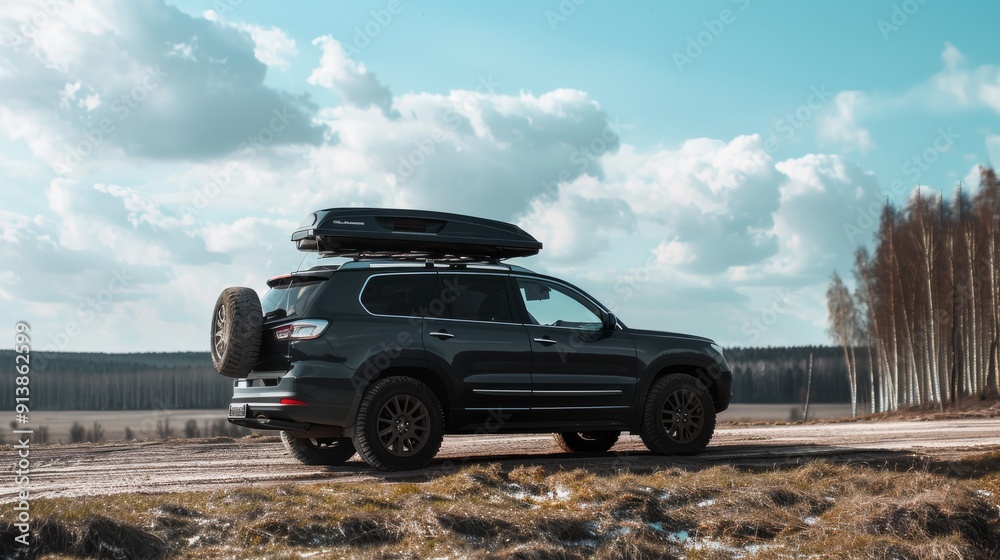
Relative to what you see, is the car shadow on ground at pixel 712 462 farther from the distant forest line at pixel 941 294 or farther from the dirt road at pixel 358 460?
the distant forest line at pixel 941 294

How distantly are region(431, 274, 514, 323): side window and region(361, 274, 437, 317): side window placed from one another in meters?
0.12

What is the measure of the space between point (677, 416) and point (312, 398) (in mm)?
4055

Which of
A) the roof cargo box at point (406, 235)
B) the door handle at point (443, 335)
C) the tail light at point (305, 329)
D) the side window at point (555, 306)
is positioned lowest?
A: the door handle at point (443, 335)

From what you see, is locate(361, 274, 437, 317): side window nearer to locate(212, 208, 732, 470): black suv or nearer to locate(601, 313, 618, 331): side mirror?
locate(212, 208, 732, 470): black suv

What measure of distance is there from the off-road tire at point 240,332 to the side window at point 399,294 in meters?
1.01

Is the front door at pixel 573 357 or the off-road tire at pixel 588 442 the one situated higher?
the front door at pixel 573 357

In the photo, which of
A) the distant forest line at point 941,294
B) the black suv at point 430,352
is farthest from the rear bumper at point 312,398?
the distant forest line at point 941,294

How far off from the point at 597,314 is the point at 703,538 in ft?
12.0

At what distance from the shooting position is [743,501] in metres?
6.91

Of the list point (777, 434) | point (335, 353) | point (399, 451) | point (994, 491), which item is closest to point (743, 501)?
point (994, 491)

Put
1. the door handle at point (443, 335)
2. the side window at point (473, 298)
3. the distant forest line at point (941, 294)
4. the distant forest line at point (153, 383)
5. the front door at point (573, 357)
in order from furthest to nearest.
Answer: the distant forest line at point (153, 383), the distant forest line at point (941, 294), the front door at point (573, 357), the side window at point (473, 298), the door handle at point (443, 335)

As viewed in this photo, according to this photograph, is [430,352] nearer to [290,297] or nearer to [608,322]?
[290,297]

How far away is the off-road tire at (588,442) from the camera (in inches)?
433

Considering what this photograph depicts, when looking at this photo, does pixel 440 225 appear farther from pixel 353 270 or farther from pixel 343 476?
pixel 343 476
